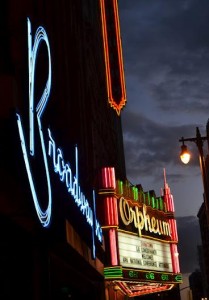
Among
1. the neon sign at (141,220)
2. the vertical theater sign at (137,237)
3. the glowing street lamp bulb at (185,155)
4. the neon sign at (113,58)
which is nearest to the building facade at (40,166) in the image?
the vertical theater sign at (137,237)

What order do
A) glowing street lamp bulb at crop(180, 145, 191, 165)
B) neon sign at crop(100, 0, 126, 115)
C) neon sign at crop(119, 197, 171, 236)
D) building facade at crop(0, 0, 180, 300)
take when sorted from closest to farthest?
1. building facade at crop(0, 0, 180, 300)
2. glowing street lamp bulb at crop(180, 145, 191, 165)
3. neon sign at crop(119, 197, 171, 236)
4. neon sign at crop(100, 0, 126, 115)

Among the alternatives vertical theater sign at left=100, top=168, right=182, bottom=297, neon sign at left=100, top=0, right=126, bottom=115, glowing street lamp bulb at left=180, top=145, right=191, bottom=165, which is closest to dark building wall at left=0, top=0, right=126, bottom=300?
vertical theater sign at left=100, top=168, right=182, bottom=297

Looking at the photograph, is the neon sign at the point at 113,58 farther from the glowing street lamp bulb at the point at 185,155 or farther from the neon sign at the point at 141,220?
the glowing street lamp bulb at the point at 185,155

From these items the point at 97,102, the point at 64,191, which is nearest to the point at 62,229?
the point at 64,191

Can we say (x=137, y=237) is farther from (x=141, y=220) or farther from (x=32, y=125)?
(x=32, y=125)

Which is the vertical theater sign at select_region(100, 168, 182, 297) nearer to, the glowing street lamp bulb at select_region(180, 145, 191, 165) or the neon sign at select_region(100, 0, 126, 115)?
the glowing street lamp bulb at select_region(180, 145, 191, 165)

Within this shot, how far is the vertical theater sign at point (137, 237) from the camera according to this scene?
19844mm

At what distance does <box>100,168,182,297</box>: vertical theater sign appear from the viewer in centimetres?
1984

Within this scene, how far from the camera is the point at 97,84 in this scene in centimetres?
2684

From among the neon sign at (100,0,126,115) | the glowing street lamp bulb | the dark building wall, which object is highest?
the neon sign at (100,0,126,115)

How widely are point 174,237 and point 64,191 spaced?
1733 cm

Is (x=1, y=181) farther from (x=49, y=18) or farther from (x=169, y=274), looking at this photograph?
(x=169, y=274)

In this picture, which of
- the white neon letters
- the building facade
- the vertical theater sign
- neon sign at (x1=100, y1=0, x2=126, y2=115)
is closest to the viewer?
the white neon letters

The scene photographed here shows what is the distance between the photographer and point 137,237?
22344mm
